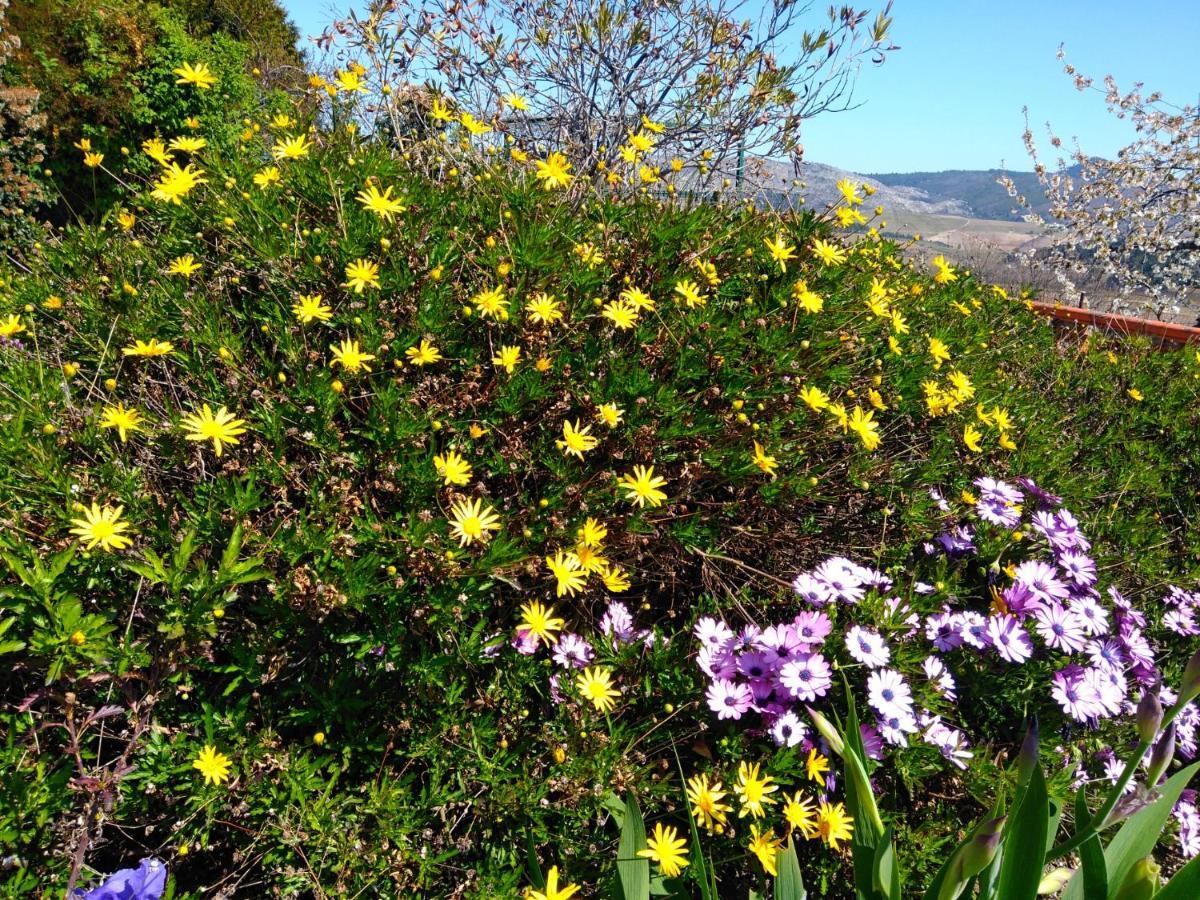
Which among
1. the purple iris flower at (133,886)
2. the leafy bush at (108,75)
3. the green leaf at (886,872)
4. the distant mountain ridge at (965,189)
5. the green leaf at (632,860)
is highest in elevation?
the distant mountain ridge at (965,189)

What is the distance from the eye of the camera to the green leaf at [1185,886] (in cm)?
97

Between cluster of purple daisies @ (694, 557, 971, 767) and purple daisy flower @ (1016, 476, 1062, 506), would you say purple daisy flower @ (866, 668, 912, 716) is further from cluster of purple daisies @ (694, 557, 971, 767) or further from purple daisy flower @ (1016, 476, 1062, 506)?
purple daisy flower @ (1016, 476, 1062, 506)

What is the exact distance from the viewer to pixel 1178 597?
2693 mm

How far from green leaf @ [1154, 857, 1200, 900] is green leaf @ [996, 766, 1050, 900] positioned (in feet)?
0.46

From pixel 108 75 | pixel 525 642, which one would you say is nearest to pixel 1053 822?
pixel 525 642

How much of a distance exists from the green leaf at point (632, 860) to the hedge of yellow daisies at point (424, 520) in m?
0.12

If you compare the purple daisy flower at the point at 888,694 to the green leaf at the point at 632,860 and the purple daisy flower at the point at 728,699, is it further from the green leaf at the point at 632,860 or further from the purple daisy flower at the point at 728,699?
the green leaf at the point at 632,860

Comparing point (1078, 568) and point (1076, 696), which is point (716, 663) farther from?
point (1078, 568)

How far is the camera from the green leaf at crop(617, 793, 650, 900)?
4.38ft

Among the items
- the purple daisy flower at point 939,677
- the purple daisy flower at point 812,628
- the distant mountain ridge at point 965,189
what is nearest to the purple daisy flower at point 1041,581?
the purple daisy flower at point 939,677

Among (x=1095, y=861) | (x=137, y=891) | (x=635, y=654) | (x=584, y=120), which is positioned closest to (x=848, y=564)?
(x=635, y=654)

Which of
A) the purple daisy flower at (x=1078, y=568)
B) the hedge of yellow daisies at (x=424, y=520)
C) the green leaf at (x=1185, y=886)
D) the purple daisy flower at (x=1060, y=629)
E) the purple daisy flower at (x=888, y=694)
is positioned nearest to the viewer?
the green leaf at (x=1185, y=886)

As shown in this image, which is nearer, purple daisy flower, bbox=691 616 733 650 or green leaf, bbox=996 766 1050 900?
green leaf, bbox=996 766 1050 900

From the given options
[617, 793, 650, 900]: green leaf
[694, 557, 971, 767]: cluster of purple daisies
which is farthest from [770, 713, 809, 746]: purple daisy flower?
[617, 793, 650, 900]: green leaf
